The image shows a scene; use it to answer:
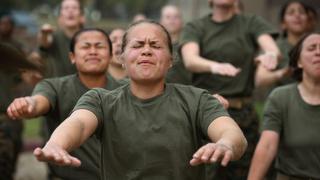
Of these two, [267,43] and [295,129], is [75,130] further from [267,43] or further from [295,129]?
[267,43]

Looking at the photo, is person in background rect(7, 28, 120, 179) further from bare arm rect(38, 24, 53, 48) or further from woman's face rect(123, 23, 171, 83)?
bare arm rect(38, 24, 53, 48)

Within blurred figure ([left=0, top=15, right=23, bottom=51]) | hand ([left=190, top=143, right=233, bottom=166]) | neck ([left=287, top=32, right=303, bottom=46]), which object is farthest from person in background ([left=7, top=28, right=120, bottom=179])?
blurred figure ([left=0, top=15, right=23, bottom=51])

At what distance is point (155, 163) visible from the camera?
466 cm

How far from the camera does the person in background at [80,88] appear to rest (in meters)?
5.94

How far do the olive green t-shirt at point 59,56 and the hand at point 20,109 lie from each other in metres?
2.87

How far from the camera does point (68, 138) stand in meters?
4.29

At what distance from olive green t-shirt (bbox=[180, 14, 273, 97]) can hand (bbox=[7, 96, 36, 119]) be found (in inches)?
92.1

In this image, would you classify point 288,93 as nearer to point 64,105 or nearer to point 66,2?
point 64,105

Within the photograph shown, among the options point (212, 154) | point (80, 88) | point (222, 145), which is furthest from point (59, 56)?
point (212, 154)

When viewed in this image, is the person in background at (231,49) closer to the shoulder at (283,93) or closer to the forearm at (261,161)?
the shoulder at (283,93)

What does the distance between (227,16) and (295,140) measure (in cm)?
185

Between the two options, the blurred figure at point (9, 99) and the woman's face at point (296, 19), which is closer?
the blurred figure at point (9, 99)

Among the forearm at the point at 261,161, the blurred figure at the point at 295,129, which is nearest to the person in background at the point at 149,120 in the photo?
the forearm at the point at 261,161

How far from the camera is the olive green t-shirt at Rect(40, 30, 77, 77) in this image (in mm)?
8367
